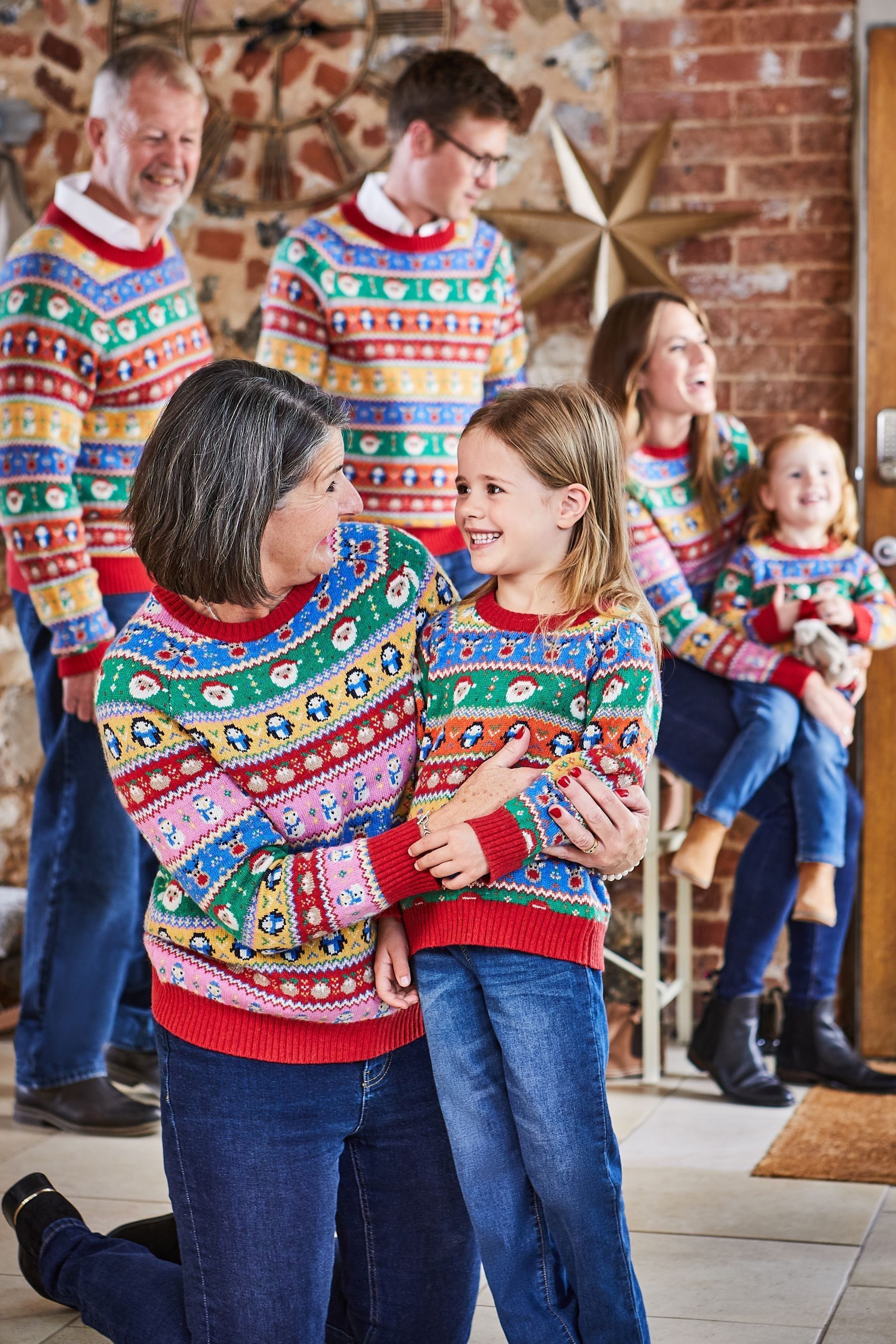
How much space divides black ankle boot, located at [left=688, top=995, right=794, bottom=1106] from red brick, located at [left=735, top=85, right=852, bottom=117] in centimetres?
186

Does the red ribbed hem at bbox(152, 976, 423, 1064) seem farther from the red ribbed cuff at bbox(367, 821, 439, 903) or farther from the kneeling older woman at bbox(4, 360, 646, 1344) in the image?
the red ribbed cuff at bbox(367, 821, 439, 903)

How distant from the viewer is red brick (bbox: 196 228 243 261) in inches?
141

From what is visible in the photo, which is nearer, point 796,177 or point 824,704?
point 824,704

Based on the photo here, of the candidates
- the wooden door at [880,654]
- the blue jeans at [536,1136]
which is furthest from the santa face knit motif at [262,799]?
the wooden door at [880,654]

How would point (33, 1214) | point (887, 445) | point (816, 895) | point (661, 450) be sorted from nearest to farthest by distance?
point (33, 1214), point (816, 895), point (661, 450), point (887, 445)

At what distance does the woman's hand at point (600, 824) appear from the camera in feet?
5.21

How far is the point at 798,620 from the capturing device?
9.87 ft

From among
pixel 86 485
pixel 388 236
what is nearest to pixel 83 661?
pixel 86 485

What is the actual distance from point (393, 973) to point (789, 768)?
151 centimetres

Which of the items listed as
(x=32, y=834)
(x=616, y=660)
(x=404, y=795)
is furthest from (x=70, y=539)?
(x=616, y=660)

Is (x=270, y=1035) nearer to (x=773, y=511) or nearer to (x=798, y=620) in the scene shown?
(x=798, y=620)

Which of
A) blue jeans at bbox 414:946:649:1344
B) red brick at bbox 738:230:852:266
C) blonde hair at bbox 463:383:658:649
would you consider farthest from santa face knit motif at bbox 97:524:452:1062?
red brick at bbox 738:230:852:266

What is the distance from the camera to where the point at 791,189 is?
3332mm

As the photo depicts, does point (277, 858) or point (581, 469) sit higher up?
point (581, 469)
